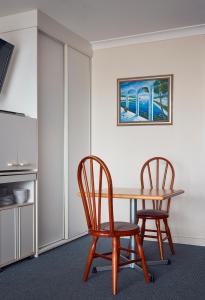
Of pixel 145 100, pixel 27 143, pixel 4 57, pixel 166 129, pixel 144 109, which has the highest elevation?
pixel 4 57

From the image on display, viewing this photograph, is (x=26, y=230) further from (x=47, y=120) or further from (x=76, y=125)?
(x=76, y=125)

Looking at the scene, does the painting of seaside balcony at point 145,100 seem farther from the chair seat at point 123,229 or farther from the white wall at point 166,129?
the chair seat at point 123,229

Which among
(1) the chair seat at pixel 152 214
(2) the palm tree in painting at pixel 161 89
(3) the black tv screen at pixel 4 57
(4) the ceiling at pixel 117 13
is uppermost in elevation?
(4) the ceiling at pixel 117 13

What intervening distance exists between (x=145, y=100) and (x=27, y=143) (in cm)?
158

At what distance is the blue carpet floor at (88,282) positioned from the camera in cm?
246

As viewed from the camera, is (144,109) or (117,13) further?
(144,109)

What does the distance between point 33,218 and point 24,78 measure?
132cm

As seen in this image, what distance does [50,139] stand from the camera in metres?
3.74

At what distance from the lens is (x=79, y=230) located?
4223 millimetres

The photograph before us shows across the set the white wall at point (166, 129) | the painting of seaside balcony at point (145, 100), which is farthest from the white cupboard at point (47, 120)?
the painting of seaside balcony at point (145, 100)

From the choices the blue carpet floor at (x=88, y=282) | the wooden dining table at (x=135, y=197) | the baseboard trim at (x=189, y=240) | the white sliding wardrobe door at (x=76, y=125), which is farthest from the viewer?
the white sliding wardrobe door at (x=76, y=125)

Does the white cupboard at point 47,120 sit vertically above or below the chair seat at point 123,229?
above

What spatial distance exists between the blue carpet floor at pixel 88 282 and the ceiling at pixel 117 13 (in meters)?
2.31

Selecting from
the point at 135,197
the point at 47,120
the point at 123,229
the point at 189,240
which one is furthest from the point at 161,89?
the point at 123,229
